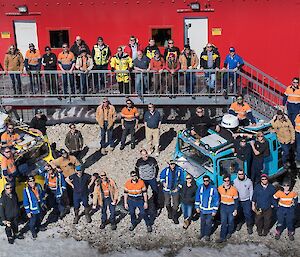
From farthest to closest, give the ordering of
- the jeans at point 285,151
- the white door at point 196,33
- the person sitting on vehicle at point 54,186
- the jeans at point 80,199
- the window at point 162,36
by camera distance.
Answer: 1. the window at point 162,36
2. the white door at point 196,33
3. the jeans at point 285,151
4. the person sitting on vehicle at point 54,186
5. the jeans at point 80,199

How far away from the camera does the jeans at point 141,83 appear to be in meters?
18.7

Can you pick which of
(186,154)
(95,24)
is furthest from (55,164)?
(95,24)

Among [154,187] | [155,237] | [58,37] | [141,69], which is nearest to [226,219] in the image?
[155,237]

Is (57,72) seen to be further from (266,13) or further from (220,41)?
(266,13)

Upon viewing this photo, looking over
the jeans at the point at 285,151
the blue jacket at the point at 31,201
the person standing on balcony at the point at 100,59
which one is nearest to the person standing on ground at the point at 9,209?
the blue jacket at the point at 31,201

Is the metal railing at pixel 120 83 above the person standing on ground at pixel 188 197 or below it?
above

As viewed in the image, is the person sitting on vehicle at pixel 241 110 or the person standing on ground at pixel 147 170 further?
the person sitting on vehicle at pixel 241 110

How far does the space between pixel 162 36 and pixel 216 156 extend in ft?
21.5

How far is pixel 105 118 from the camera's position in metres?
18.6

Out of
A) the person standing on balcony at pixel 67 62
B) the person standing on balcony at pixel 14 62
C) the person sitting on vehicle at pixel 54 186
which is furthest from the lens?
the person standing on balcony at pixel 14 62

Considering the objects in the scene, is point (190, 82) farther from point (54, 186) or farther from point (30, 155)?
point (54, 186)

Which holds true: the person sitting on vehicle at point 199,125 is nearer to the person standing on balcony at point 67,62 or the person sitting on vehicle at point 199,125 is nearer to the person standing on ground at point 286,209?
the person standing on ground at point 286,209

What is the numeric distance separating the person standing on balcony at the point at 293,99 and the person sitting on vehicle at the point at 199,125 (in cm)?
239

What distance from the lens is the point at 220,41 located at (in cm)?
2042
